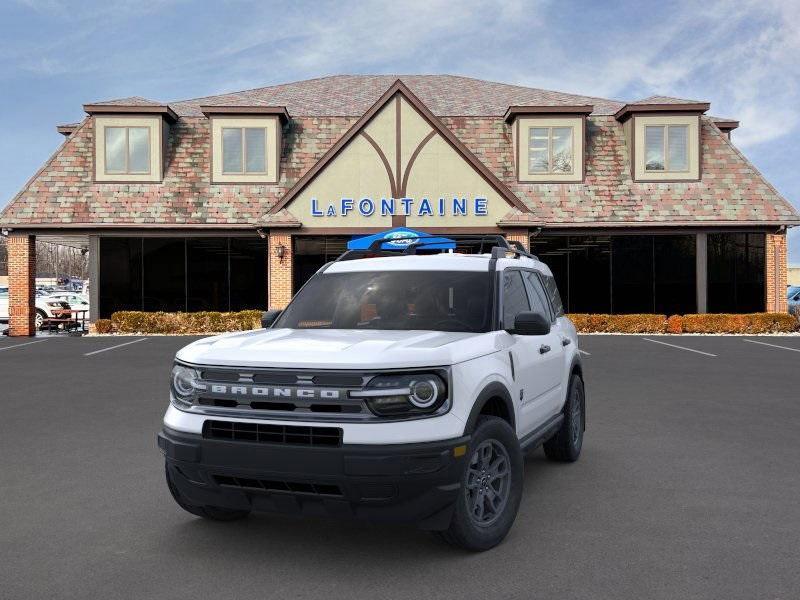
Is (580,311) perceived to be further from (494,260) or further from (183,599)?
(183,599)

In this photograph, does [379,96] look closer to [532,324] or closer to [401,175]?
[401,175]

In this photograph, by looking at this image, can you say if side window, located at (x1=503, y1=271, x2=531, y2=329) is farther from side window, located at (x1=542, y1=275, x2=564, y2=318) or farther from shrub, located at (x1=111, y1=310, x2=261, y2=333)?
shrub, located at (x1=111, y1=310, x2=261, y2=333)

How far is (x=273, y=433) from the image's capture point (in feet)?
13.7

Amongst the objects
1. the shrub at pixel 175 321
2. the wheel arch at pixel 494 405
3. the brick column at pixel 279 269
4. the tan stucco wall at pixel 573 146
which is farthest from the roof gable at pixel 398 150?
the wheel arch at pixel 494 405

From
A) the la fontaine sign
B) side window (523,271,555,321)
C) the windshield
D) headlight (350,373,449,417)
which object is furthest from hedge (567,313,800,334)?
headlight (350,373,449,417)

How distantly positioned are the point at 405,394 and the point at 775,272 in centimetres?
2437

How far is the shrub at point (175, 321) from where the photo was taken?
23.5m

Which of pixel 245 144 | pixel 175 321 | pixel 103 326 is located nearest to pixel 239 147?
pixel 245 144

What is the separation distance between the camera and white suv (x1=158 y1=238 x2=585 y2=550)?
4008mm

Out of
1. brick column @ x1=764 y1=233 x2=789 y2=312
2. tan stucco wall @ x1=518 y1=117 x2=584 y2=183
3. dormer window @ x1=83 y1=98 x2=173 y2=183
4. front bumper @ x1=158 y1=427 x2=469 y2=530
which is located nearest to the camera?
front bumper @ x1=158 y1=427 x2=469 y2=530

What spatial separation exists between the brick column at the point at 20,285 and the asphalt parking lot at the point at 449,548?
16.1 metres

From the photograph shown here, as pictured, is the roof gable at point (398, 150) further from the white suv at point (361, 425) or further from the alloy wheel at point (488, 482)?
the alloy wheel at point (488, 482)

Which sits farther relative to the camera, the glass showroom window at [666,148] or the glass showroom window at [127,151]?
the glass showroom window at [666,148]

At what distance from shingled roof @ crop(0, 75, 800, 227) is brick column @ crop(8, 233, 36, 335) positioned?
2.53 ft
